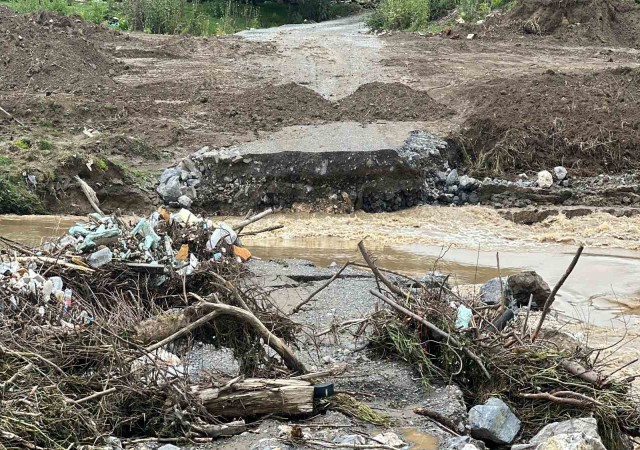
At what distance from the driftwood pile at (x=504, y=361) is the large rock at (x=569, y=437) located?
0.69 ft

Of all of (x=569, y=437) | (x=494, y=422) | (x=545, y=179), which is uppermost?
(x=569, y=437)

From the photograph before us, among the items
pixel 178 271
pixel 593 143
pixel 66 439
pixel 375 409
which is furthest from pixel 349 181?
pixel 66 439

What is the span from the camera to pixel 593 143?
1466cm

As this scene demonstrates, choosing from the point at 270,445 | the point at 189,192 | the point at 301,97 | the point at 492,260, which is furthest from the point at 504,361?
the point at 301,97

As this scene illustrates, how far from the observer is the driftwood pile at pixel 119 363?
4336 millimetres

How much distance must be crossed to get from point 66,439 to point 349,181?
9.29m

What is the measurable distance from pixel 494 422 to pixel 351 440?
90cm

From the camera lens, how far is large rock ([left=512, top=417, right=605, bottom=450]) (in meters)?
4.32

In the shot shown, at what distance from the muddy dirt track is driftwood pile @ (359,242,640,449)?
815cm

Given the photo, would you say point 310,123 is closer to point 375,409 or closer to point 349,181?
point 349,181

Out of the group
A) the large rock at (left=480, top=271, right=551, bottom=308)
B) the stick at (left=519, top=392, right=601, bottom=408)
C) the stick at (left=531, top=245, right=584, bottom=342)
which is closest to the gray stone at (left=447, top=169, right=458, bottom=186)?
the large rock at (left=480, top=271, right=551, bottom=308)

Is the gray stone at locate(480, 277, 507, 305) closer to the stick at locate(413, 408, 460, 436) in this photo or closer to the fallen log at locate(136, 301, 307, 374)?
the stick at locate(413, 408, 460, 436)

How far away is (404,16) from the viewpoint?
2677 centimetres

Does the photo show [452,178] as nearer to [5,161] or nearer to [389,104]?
[389,104]
